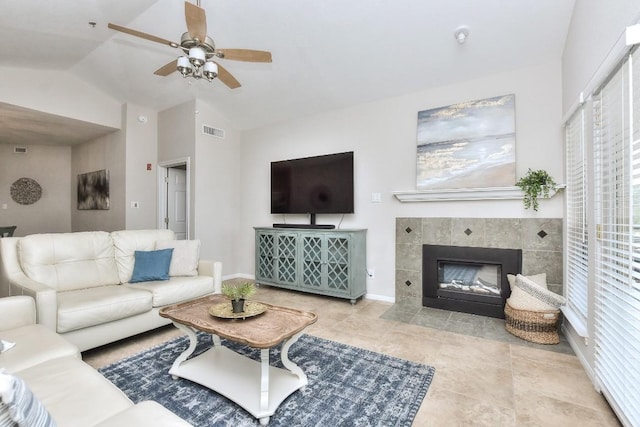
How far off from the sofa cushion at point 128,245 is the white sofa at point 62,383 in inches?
44.7

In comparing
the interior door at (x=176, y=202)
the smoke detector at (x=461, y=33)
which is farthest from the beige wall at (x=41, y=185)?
the smoke detector at (x=461, y=33)

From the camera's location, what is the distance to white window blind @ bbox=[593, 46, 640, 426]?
1.49 m

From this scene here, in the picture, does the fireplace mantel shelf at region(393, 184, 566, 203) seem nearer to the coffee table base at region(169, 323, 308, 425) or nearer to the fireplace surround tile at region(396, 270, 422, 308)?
the fireplace surround tile at region(396, 270, 422, 308)

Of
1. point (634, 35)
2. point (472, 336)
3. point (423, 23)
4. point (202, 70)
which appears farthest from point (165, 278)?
point (634, 35)

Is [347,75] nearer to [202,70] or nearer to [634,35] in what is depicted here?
[202,70]

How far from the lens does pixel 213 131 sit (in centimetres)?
495

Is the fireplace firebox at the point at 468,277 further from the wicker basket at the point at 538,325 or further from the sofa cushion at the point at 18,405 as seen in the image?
the sofa cushion at the point at 18,405

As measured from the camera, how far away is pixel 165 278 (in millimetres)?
3002

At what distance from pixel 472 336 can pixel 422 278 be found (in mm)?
967

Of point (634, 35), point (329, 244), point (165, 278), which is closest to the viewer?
point (634, 35)

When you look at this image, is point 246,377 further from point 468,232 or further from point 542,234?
point 542,234

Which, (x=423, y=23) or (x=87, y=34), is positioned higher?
(x=87, y=34)

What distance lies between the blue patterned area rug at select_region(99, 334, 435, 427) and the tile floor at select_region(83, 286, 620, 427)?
0.13 metres

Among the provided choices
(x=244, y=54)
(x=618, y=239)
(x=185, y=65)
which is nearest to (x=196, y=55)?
(x=185, y=65)
